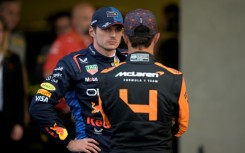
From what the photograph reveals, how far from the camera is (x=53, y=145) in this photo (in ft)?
27.7

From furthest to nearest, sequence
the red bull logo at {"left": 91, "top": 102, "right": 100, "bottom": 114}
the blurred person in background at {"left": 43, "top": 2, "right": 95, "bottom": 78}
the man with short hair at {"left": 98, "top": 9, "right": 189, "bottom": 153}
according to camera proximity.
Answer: the blurred person in background at {"left": 43, "top": 2, "right": 95, "bottom": 78} < the red bull logo at {"left": 91, "top": 102, "right": 100, "bottom": 114} < the man with short hair at {"left": 98, "top": 9, "right": 189, "bottom": 153}

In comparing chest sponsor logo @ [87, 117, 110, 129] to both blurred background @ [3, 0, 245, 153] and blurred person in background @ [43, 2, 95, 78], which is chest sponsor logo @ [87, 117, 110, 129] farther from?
blurred background @ [3, 0, 245, 153]

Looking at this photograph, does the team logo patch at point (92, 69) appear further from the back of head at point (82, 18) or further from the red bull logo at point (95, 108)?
the back of head at point (82, 18)

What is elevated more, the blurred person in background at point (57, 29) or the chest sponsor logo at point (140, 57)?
the chest sponsor logo at point (140, 57)

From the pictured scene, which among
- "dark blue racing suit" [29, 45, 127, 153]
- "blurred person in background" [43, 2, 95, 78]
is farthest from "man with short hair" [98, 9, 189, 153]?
"blurred person in background" [43, 2, 95, 78]

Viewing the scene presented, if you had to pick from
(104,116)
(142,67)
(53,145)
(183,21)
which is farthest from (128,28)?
(53,145)

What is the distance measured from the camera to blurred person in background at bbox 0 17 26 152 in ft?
26.1

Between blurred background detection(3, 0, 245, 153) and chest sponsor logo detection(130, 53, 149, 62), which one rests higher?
chest sponsor logo detection(130, 53, 149, 62)

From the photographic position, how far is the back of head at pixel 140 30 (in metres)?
4.77

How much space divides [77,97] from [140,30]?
0.95 metres

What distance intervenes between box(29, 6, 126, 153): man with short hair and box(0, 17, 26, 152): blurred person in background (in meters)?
2.56

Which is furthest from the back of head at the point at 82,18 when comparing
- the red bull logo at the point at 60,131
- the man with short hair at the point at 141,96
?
the man with short hair at the point at 141,96

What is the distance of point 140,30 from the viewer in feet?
15.6

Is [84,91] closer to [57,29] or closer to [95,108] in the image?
[95,108]
